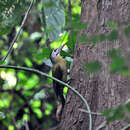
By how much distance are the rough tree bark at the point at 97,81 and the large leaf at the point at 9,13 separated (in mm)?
901

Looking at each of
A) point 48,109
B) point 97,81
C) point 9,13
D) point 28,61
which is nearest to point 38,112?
point 48,109

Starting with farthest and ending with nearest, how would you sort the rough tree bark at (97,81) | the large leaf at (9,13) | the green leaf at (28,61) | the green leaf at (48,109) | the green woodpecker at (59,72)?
the green leaf at (28,61)
the green leaf at (48,109)
the green woodpecker at (59,72)
the large leaf at (9,13)
the rough tree bark at (97,81)

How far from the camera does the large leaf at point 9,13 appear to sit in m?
3.30

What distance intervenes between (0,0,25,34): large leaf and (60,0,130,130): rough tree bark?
2.96 ft

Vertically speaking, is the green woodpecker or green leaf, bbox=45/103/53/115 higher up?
the green woodpecker

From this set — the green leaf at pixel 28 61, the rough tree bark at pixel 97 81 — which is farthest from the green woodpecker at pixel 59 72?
the green leaf at pixel 28 61

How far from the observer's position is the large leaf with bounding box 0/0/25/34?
3.30 metres

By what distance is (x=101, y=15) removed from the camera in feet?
8.51

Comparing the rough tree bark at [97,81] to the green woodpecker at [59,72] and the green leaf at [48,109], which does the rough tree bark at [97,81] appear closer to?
the green woodpecker at [59,72]

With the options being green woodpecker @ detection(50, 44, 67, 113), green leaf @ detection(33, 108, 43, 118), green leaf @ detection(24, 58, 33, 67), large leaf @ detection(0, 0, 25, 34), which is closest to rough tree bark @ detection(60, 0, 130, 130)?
large leaf @ detection(0, 0, 25, 34)

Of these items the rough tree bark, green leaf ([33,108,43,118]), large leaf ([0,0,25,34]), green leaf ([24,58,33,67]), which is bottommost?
green leaf ([33,108,43,118])

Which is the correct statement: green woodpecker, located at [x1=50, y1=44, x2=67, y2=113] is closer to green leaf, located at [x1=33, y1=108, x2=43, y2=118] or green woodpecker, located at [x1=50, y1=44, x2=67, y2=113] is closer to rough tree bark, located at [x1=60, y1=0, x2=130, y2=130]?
rough tree bark, located at [x1=60, y1=0, x2=130, y2=130]

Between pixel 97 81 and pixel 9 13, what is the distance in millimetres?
1475

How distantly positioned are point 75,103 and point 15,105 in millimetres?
4900
